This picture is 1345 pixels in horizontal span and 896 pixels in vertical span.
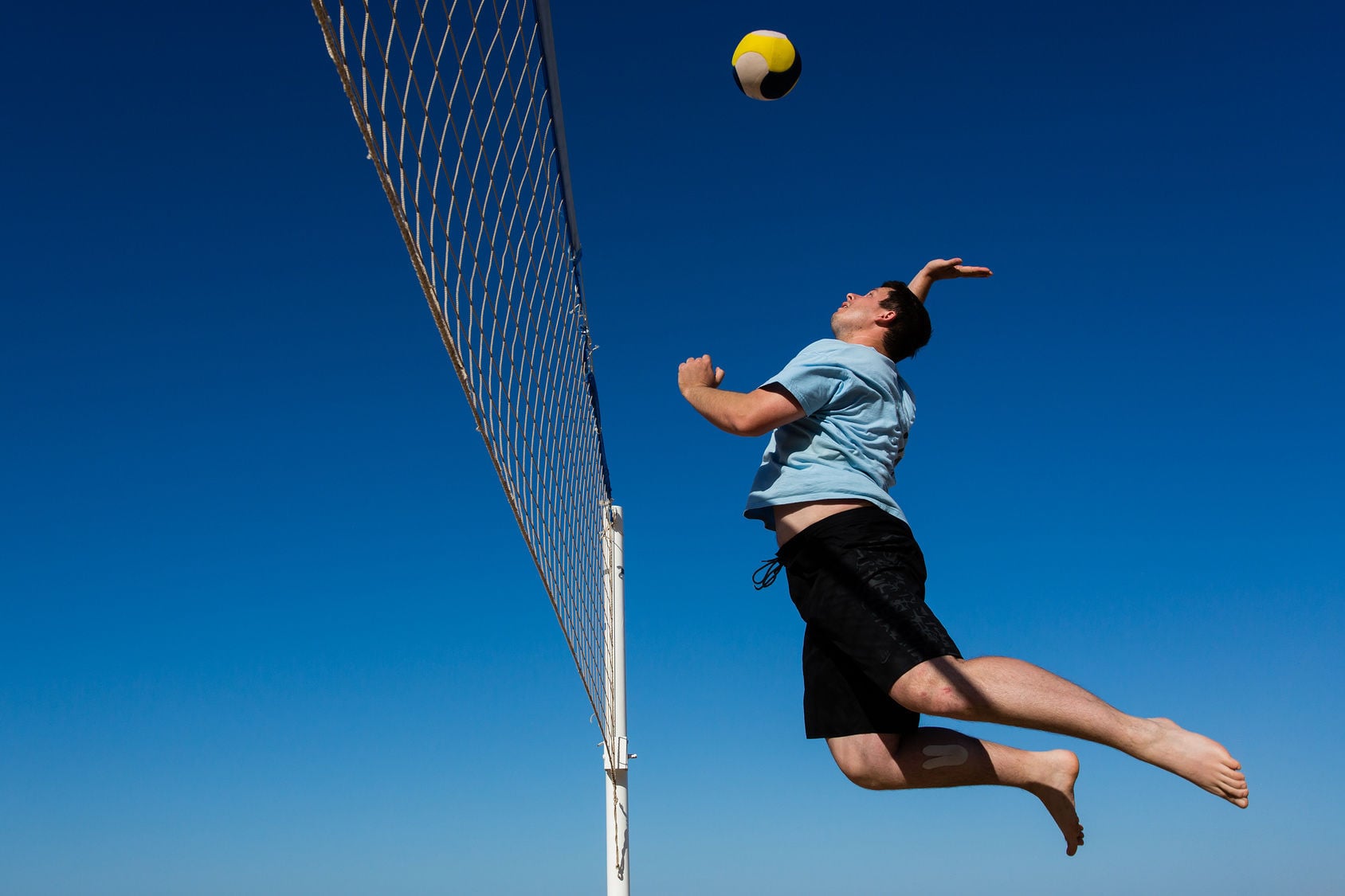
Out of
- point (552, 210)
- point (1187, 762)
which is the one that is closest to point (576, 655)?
point (552, 210)

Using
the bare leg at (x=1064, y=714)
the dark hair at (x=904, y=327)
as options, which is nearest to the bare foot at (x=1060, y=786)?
the bare leg at (x=1064, y=714)

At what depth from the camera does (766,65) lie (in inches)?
178

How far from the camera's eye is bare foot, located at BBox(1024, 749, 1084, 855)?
9.37 feet

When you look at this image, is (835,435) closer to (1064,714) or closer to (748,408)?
(748,408)

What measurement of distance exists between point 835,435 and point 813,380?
18 cm

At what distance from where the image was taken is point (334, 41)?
7.35 ft

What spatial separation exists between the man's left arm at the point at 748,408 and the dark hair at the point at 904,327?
2.08 ft

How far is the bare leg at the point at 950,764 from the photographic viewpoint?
283cm

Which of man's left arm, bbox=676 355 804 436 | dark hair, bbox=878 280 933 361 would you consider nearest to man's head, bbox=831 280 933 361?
dark hair, bbox=878 280 933 361

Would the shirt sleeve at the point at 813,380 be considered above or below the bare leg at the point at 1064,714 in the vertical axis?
above

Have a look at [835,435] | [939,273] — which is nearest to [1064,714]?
[835,435]

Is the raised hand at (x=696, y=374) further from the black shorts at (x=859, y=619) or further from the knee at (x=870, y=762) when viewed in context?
the knee at (x=870, y=762)

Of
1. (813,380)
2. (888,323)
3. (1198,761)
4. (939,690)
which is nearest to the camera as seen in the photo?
(1198,761)

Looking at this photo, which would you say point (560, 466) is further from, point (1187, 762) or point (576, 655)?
point (1187, 762)
